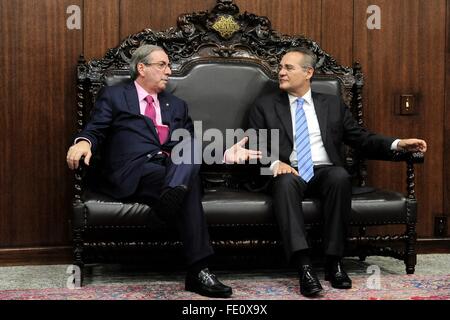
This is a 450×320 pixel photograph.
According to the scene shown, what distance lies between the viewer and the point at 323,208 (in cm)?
321

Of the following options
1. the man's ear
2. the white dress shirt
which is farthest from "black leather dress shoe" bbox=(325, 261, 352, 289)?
the man's ear

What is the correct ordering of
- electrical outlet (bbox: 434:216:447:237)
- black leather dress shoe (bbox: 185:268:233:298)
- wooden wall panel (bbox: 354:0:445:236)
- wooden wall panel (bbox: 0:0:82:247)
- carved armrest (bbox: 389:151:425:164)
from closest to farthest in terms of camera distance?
black leather dress shoe (bbox: 185:268:233:298) < carved armrest (bbox: 389:151:425:164) < wooden wall panel (bbox: 0:0:82:247) < wooden wall panel (bbox: 354:0:445:236) < electrical outlet (bbox: 434:216:447:237)

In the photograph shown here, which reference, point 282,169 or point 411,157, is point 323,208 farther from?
point 411,157

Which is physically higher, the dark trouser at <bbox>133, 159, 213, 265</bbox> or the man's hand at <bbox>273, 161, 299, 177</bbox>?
the man's hand at <bbox>273, 161, 299, 177</bbox>

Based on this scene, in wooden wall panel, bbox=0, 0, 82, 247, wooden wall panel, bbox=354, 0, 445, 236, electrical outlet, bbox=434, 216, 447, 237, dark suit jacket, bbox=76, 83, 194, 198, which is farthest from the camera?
electrical outlet, bbox=434, 216, 447, 237

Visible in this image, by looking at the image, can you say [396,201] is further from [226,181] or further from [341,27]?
[341,27]

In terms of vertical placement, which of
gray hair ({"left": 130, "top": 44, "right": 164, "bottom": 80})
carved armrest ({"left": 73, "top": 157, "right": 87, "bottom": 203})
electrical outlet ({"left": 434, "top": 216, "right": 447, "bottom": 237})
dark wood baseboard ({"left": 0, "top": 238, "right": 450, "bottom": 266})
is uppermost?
gray hair ({"left": 130, "top": 44, "right": 164, "bottom": 80})

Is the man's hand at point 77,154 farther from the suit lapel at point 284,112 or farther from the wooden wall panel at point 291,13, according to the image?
the wooden wall panel at point 291,13

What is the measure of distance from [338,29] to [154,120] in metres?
1.36

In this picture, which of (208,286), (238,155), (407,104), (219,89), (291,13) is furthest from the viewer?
(407,104)

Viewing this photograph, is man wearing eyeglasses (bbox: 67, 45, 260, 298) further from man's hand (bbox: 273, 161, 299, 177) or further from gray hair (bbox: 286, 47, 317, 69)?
gray hair (bbox: 286, 47, 317, 69)

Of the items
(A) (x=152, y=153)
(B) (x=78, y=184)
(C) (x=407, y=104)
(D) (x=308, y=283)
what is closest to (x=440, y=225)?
(C) (x=407, y=104)

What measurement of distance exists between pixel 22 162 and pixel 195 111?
102 centimetres

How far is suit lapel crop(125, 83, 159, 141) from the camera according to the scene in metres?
3.36
